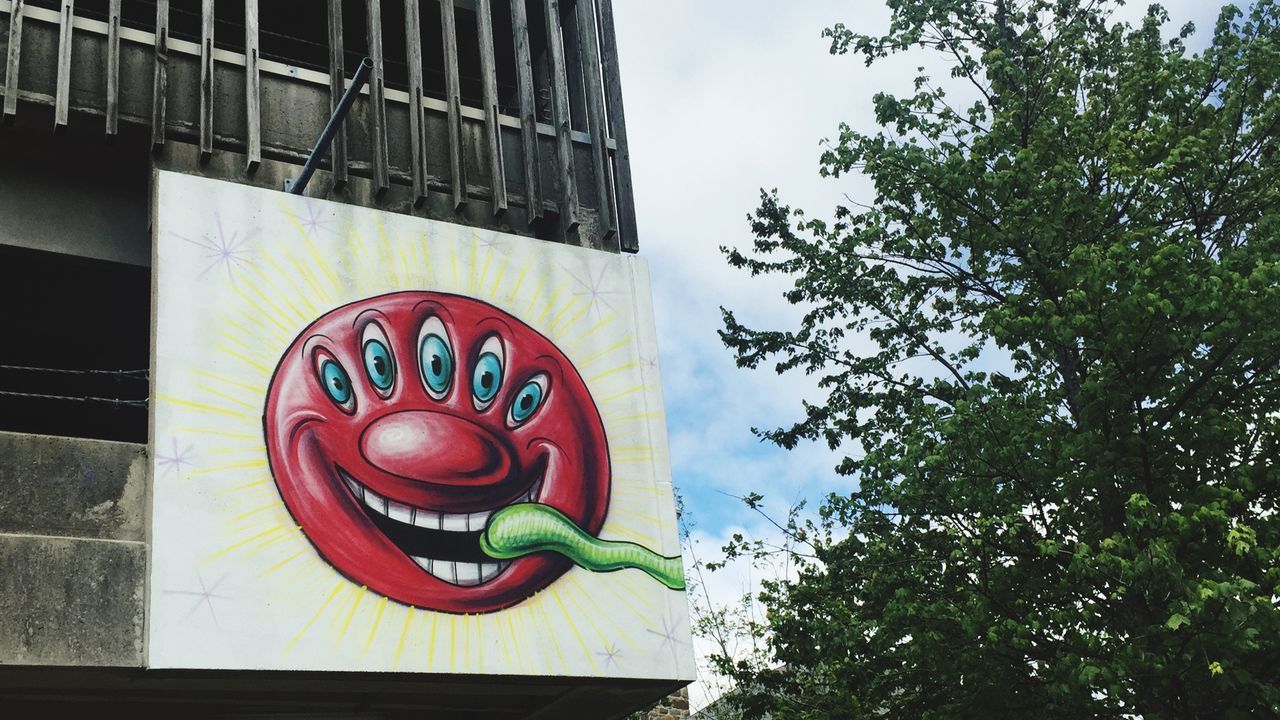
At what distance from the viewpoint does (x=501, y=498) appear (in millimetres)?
13016

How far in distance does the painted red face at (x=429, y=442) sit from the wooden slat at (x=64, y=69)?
10.2 ft

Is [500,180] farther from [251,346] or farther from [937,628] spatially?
[937,628]

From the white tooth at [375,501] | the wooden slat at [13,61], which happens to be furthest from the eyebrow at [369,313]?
the wooden slat at [13,61]

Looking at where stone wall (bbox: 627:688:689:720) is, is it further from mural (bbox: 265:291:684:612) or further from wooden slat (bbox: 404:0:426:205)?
wooden slat (bbox: 404:0:426:205)

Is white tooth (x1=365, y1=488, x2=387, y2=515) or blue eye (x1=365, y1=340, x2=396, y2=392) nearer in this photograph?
white tooth (x1=365, y1=488, x2=387, y2=515)

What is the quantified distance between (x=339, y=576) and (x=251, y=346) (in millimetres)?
2406

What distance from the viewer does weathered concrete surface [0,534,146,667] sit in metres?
10.1

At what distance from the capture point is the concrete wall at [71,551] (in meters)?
10.2

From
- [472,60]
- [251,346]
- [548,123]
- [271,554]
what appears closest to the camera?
[271,554]

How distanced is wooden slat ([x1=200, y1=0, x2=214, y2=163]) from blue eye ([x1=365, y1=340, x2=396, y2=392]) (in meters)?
2.54

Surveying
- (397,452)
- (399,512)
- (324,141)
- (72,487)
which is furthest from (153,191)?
(399,512)

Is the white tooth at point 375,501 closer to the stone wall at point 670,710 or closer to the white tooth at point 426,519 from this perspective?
the white tooth at point 426,519

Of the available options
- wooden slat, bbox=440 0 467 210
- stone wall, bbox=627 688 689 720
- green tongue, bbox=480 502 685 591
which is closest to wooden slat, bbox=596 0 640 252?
wooden slat, bbox=440 0 467 210

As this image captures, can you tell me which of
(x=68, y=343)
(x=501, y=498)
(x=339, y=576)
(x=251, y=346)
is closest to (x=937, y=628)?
(x=501, y=498)
